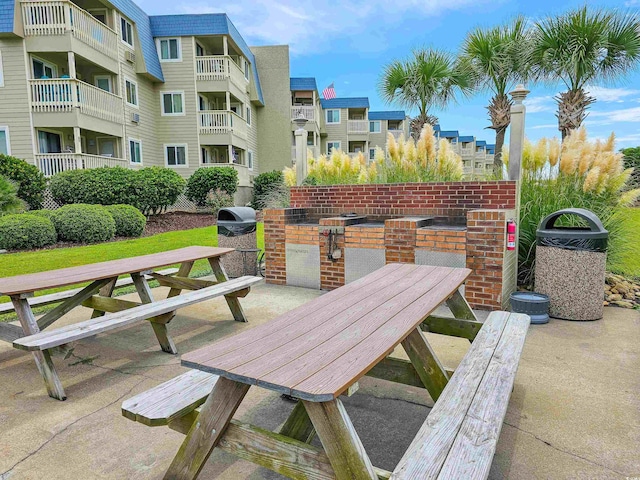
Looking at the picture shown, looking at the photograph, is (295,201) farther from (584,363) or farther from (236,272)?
(584,363)

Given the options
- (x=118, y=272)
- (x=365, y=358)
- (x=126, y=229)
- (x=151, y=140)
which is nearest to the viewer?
(x=365, y=358)

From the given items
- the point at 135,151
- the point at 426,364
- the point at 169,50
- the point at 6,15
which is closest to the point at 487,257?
the point at 426,364

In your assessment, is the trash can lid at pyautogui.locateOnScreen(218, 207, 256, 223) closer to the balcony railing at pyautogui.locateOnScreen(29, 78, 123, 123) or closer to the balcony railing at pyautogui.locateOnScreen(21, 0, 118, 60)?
the balcony railing at pyautogui.locateOnScreen(29, 78, 123, 123)

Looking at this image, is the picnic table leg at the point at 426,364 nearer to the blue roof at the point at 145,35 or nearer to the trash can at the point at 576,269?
the trash can at the point at 576,269

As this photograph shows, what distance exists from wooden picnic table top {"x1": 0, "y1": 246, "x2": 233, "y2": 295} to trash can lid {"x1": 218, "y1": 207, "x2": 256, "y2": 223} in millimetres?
1736

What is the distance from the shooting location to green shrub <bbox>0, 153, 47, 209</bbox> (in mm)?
11000

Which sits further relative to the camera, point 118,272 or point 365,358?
point 118,272

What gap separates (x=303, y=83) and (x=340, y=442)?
96.3ft

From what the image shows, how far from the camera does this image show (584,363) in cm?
333

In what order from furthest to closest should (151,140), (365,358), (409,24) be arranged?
(151,140) → (409,24) → (365,358)

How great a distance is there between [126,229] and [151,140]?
10407mm

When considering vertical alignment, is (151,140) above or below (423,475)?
above

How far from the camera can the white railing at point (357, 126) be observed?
33938 millimetres

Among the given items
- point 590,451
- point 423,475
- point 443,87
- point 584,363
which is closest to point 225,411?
point 423,475
